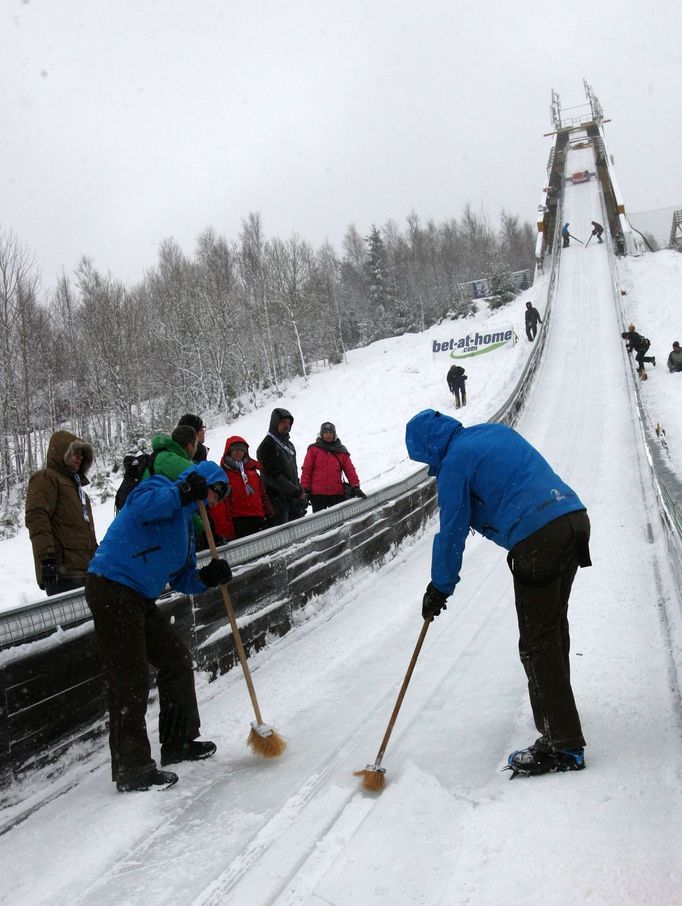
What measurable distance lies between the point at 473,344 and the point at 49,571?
26.6 meters

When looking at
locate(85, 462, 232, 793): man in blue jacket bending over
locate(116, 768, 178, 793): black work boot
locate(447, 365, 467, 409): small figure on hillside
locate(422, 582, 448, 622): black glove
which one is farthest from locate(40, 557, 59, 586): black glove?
locate(447, 365, 467, 409): small figure on hillside

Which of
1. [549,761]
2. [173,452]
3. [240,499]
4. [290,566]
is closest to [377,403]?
[240,499]

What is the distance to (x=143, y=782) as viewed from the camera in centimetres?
365

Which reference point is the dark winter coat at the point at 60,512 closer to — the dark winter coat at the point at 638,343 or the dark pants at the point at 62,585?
the dark pants at the point at 62,585

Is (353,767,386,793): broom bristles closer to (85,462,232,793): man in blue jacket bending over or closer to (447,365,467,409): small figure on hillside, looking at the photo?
(85,462,232,793): man in blue jacket bending over

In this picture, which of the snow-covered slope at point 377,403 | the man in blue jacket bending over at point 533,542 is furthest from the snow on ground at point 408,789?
the snow-covered slope at point 377,403

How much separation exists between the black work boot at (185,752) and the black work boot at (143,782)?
0.94 feet

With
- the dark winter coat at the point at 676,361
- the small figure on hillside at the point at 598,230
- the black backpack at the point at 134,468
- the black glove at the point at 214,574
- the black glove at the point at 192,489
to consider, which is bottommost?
the black glove at the point at 214,574

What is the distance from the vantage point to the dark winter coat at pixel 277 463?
750cm

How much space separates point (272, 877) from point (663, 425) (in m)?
13.1

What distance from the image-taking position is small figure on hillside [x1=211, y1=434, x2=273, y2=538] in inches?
259

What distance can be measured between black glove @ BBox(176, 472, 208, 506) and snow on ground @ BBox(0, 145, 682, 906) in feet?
4.88

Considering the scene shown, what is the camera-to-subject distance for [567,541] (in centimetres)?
321

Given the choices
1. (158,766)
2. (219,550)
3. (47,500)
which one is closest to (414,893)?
(158,766)
